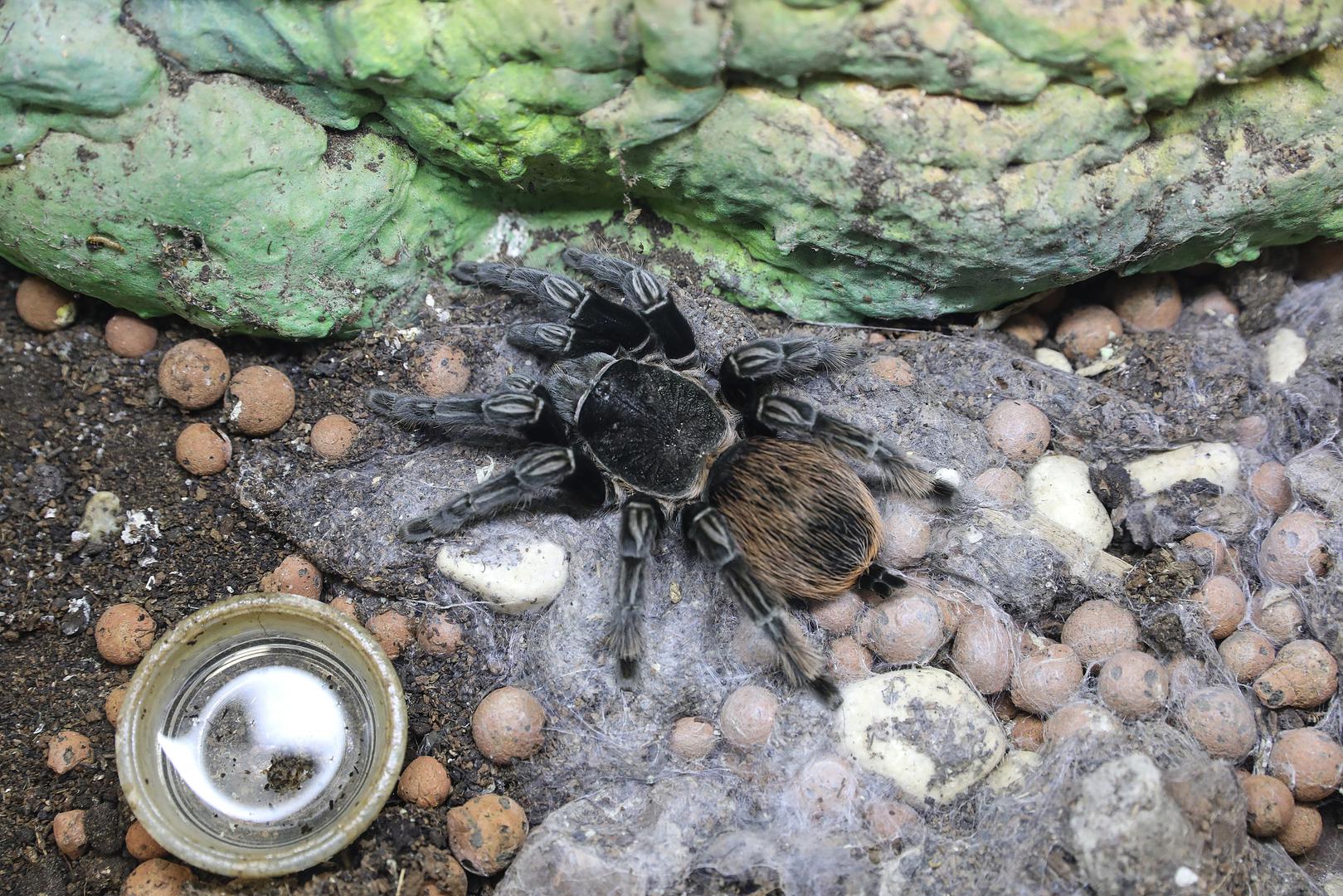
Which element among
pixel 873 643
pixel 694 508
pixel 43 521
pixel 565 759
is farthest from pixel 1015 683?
pixel 43 521

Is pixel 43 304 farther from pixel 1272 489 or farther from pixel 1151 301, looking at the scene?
pixel 1272 489

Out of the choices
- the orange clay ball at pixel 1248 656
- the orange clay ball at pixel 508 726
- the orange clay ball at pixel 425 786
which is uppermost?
the orange clay ball at pixel 1248 656

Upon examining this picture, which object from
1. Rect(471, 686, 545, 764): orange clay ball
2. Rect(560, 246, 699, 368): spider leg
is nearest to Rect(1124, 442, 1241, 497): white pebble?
Rect(560, 246, 699, 368): spider leg

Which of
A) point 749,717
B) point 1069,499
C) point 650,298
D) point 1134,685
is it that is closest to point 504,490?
point 650,298

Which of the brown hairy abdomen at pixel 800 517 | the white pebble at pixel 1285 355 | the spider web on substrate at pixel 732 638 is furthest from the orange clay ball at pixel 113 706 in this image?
the white pebble at pixel 1285 355

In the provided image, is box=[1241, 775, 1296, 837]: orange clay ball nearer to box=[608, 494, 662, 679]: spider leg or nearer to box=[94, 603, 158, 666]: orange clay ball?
box=[608, 494, 662, 679]: spider leg

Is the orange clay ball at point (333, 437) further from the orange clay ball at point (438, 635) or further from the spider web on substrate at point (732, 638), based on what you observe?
the orange clay ball at point (438, 635)

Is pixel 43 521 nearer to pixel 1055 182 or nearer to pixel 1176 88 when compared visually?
pixel 1055 182
